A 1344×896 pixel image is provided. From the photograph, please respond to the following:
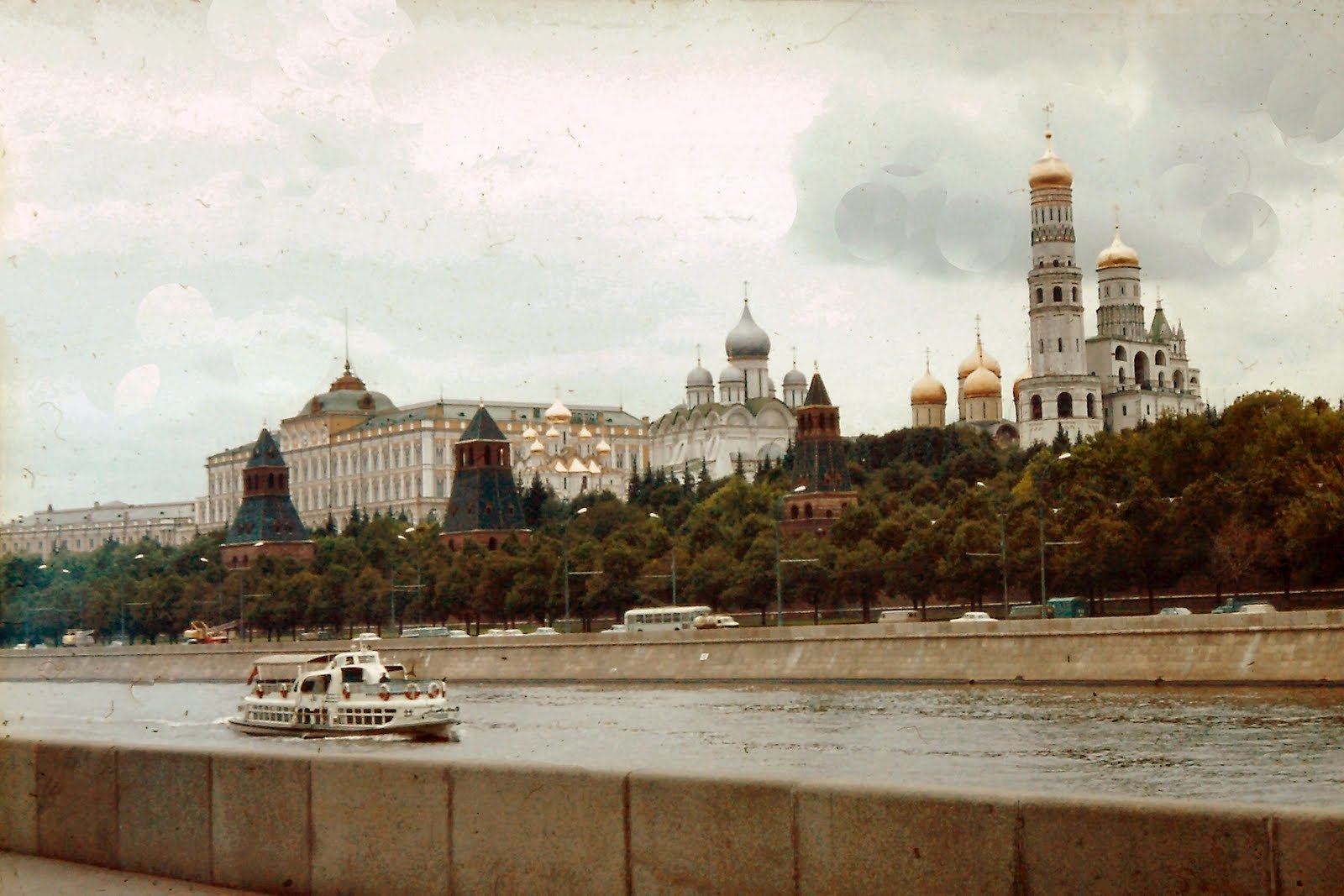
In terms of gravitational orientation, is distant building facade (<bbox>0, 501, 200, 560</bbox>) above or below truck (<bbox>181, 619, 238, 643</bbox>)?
above

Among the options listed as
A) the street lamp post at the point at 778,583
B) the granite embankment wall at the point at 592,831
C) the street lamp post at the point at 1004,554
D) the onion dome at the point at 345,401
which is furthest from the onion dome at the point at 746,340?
the granite embankment wall at the point at 592,831

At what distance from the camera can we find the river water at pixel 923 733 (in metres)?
24.4

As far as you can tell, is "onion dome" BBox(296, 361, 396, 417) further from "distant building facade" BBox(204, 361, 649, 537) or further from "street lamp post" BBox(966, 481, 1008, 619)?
"street lamp post" BBox(966, 481, 1008, 619)

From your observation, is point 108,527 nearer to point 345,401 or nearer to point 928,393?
point 345,401

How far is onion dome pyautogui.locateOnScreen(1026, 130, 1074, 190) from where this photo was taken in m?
124

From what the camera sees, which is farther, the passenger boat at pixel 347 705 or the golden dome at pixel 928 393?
the golden dome at pixel 928 393

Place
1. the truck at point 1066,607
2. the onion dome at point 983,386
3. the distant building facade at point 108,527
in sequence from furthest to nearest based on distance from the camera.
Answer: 1. the onion dome at point 983,386
2. the distant building facade at point 108,527
3. the truck at point 1066,607

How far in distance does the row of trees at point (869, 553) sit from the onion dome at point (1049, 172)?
22709 mm

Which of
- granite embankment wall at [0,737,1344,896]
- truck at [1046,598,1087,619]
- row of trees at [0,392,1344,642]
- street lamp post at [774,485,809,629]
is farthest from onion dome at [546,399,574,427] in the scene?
granite embankment wall at [0,737,1344,896]

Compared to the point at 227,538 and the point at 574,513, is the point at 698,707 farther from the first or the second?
the point at 227,538

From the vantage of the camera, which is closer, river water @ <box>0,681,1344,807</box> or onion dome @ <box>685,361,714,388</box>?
river water @ <box>0,681,1344,807</box>

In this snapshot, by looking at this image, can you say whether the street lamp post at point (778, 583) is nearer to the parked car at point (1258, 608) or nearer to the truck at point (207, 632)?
the parked car at point (1258, 608)

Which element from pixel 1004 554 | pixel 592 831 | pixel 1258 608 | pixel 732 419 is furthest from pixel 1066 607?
pixel 732 419

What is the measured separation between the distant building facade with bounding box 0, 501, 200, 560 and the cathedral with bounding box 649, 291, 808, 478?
38.6 m
